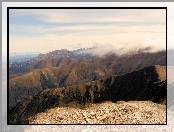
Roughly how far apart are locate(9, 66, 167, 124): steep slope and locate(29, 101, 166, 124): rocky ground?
7 cm

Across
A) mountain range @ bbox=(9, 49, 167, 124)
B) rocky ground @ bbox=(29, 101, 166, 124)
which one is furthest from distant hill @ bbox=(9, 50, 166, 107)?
rocky ground @ bbox=(29, 101, 166, 124)

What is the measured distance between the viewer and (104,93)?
663 centimetres

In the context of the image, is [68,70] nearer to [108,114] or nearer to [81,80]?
[81,80]

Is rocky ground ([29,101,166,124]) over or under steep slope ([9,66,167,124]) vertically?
under

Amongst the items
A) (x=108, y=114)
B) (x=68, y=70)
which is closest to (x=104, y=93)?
(x=108, y=114)

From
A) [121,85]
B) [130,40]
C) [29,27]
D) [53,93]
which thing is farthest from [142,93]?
[29,27]

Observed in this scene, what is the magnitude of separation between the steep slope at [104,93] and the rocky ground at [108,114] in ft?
0.23

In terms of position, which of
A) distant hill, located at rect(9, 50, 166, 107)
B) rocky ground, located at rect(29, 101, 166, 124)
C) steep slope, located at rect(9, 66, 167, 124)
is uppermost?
distant hill, located at rect(9, 50, 166, 107)

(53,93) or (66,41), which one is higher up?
(66,41)

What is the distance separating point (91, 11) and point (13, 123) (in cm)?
190

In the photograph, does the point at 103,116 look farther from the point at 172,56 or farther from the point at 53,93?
the point at 172,56

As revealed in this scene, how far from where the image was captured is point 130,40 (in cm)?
659

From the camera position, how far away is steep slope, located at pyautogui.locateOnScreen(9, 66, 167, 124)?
657 cm

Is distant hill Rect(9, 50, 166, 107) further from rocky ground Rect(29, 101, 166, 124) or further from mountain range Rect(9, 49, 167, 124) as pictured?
rocky ground Rect(29, 101, 166, 124)
